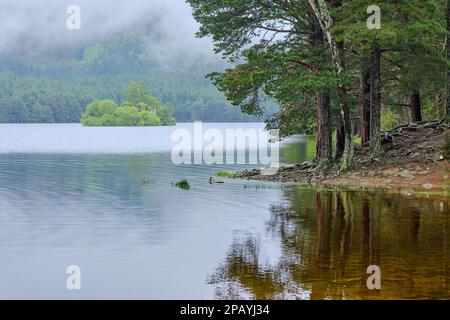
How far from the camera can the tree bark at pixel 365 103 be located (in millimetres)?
40906

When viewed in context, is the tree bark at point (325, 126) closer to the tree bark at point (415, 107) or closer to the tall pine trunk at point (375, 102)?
the tall pine trunk at point (375, 102)

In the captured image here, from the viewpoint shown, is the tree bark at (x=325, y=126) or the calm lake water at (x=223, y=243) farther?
the tree bark at (x=325, y=126)

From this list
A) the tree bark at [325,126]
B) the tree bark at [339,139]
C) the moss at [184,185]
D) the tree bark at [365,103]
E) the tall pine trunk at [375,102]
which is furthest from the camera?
the tree bark at [339,139]

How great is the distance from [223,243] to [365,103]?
24013 millimetres

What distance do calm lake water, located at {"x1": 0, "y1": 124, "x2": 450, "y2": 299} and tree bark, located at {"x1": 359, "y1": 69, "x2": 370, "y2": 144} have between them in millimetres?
8259

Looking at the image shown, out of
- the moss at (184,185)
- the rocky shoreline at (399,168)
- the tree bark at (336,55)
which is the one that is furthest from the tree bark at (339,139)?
the moss at (184,185)

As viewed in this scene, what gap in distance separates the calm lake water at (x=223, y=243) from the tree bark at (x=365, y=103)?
8259 mm

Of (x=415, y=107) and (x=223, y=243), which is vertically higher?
(x=415, y=107)

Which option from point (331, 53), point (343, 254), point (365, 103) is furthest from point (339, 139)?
point (343, 254)

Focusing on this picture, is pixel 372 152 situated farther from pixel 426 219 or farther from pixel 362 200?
pixel 426 219

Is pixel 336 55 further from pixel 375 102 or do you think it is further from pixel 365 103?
pixel 365 103

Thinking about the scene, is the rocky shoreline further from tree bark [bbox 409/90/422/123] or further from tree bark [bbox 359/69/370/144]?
tree bark [bbox 409/90/422/123]

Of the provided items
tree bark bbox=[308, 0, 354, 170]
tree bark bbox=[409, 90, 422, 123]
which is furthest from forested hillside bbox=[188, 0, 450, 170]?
tree bark bbox=[409, 90, 422, 123]

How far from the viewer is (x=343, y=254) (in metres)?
18.0
